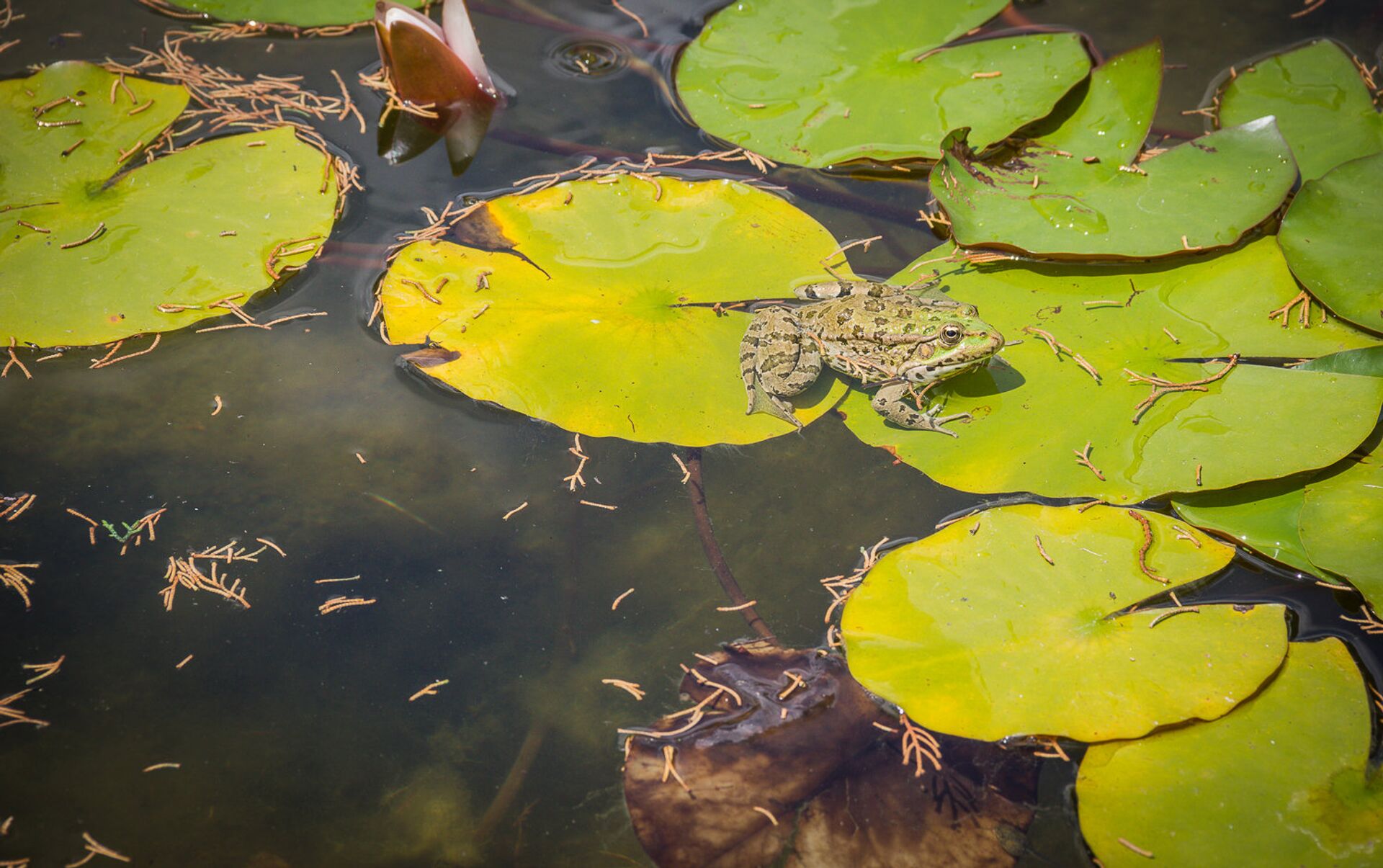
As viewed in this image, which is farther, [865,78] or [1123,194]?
[865,78]

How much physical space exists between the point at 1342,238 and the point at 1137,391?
120 cm

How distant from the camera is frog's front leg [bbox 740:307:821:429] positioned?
3.24 m

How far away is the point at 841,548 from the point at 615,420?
1.01m

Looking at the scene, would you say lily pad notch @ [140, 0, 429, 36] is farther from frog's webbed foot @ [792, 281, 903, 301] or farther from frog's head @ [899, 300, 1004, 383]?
frog's head @ [899, 300, 1004, 383]

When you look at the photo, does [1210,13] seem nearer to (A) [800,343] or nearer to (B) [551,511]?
(A) [800,343]

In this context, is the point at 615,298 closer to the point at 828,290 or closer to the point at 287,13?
the point at 828,290

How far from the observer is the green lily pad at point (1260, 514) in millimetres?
2795

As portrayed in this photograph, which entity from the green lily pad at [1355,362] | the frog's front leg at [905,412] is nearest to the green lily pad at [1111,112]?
the green lily pad at [1355,362]

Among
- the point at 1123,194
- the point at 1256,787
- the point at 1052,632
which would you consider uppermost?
the point at 1123,194

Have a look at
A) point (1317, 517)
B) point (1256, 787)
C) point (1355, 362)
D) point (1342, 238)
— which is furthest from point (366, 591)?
point (1342, 238)

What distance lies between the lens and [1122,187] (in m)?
3.54

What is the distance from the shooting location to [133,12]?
4.69 metres

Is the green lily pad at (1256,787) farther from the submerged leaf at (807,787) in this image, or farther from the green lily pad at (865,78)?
the green lily pad at (865,78)

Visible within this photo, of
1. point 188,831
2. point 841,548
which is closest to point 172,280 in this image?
point 188,831
